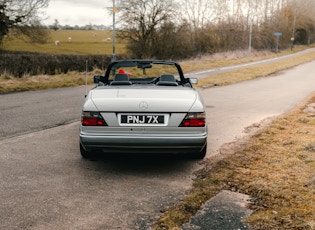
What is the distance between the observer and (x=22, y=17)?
30.1 metres

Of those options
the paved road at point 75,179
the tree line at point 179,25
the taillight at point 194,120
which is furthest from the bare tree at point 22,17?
the taillight at point 194,120

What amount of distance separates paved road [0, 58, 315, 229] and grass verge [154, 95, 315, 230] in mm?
230

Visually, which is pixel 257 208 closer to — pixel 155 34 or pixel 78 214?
pixel 78 214

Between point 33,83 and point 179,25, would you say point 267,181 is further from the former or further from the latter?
point 179,25

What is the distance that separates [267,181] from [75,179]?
7.98 ft

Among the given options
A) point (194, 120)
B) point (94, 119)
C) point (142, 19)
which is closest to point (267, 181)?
point (194, 120)

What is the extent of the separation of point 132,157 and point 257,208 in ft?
7.86

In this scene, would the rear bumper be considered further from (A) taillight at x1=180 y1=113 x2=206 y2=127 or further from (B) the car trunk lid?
(B) the car trunk lid

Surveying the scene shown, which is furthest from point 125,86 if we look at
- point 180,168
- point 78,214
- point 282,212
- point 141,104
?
point 282,212

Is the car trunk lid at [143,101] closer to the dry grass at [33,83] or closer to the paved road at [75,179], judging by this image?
the paved road at [75,179]

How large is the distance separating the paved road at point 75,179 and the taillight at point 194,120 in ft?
2.39

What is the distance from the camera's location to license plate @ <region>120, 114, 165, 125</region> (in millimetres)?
4523

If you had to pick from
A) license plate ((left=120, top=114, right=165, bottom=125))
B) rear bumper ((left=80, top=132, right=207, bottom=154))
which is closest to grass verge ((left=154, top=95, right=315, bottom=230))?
rear bumper ((left=80, top=132, right=207, bottom=154))

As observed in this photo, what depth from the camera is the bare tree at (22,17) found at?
29.0 m
